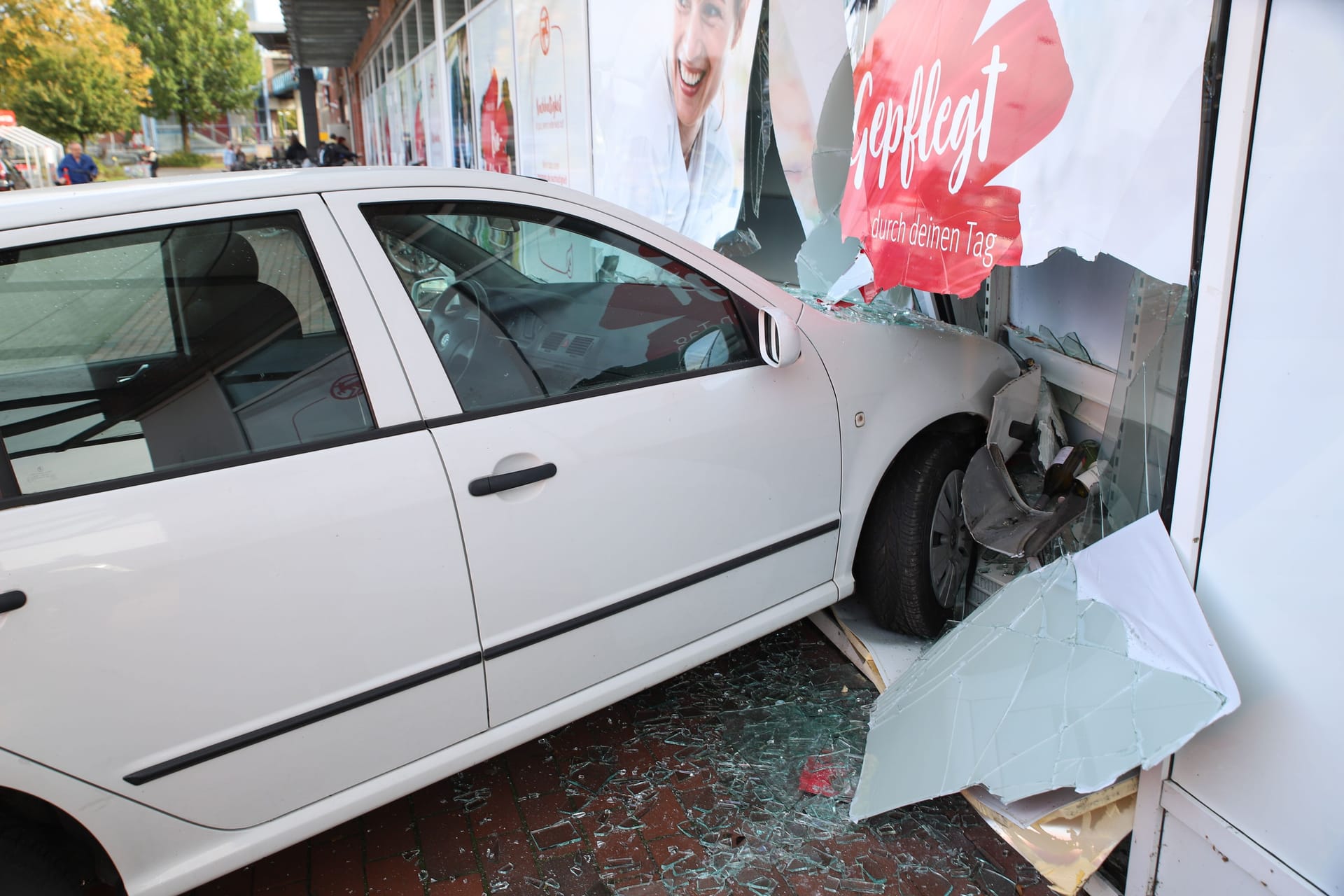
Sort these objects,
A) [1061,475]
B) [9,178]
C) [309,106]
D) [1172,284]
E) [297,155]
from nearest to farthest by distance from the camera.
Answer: [1172,284]
[1061,475]
[9,178]
[297,155]
[309,106]

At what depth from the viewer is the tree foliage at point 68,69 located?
62.7ft

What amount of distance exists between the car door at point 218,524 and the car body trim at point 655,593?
14 centimetres

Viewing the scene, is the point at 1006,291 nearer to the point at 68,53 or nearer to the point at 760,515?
the point at 760,515

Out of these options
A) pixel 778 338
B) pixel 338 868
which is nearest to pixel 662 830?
pixel 338 868

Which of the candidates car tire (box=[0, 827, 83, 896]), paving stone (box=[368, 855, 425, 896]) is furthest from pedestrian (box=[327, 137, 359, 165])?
car tire (box=[0, 827, 83, 896])

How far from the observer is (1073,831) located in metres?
2.13

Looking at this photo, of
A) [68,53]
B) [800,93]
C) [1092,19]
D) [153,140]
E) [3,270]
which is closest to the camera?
[3,270]

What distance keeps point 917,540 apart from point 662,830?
125 centimetres

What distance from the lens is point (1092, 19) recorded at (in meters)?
2.21

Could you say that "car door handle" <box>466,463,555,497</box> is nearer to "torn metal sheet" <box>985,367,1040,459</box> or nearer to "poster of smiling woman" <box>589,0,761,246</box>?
"torn metal sheet" <box>985,367,1040,459</box>

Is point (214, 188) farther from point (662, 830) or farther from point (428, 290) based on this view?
point (662, 830)

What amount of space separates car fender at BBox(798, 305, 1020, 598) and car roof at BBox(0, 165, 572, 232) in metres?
1.01

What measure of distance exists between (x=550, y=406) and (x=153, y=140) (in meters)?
82.7

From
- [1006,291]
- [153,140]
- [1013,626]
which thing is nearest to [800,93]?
[1006,291]
